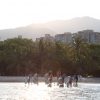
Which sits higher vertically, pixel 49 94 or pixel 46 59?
pixel 46 59

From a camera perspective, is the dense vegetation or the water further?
the dense vegetation

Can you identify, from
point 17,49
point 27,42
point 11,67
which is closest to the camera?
point 11,67

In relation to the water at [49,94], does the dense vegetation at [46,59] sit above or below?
above

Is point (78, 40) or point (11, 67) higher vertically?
point (78, 40)

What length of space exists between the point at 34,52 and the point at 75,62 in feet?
32.6

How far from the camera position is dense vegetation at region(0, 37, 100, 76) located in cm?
9500

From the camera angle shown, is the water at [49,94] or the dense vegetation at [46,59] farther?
the dense vegetation at [46,59]

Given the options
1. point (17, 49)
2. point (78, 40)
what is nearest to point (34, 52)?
point (17, 49)

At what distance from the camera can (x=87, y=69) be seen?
97.2 meters

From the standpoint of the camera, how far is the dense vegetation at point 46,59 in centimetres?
9500

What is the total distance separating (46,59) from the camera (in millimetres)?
98062

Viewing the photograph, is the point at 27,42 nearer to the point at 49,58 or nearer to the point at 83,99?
the point at 49,58

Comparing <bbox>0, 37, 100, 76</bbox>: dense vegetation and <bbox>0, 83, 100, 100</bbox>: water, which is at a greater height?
<bbox>0, 37, 100, 76</bbox>: dense vegetation

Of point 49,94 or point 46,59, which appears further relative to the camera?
point 46,59
